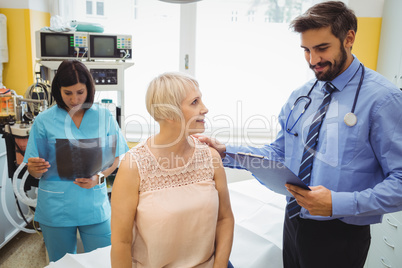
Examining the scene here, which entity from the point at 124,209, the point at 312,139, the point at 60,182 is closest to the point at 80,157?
the point at 60,182

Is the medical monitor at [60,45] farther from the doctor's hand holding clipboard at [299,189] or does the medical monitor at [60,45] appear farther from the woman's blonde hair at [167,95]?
the doctor's hand holding clipboard at [299,189]

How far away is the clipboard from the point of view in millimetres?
1071

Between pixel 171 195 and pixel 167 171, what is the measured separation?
92 millimetres

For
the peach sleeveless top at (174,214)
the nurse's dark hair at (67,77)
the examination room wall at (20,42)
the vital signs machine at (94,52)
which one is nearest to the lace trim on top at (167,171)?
the peach sleeveless top at (174,214)

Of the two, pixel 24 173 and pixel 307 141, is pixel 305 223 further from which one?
pixel 24 173

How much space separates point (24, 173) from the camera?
2045 mm

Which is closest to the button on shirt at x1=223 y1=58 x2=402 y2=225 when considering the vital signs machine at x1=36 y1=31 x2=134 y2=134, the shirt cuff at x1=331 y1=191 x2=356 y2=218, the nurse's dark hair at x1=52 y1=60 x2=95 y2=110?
the shirt cuff at x1=331 y1=191 x2=356 y2=218

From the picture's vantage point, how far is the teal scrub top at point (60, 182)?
180cm

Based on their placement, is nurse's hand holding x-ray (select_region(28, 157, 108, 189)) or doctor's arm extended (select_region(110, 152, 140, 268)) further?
nurse's hand holding x-ray (select_region(28, 157, 108, 189))

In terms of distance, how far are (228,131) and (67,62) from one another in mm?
2202

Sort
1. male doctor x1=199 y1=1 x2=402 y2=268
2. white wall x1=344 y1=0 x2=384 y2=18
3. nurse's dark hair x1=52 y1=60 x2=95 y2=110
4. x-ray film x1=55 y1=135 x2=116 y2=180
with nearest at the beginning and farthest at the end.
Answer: male doctor x1=199 y1=1 x2=402 y2=268, x-ray film x1=55 y1=135 x2=116 y2=180, nurse's dark hair x1=52 y1=60 x2=95 y2=110, white wall x1=344 y1=0 x2=384 y2=18

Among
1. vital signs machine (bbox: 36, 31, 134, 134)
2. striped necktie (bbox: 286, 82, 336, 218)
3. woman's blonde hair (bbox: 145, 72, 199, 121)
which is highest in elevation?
vital signs machine (bbox: 36, 31, 134, 134)

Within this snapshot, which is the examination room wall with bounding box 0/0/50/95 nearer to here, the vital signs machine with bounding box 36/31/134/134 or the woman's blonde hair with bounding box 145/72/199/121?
the vital signs machine with bounding box 36/31/134/134

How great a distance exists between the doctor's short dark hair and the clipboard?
0.58 m
